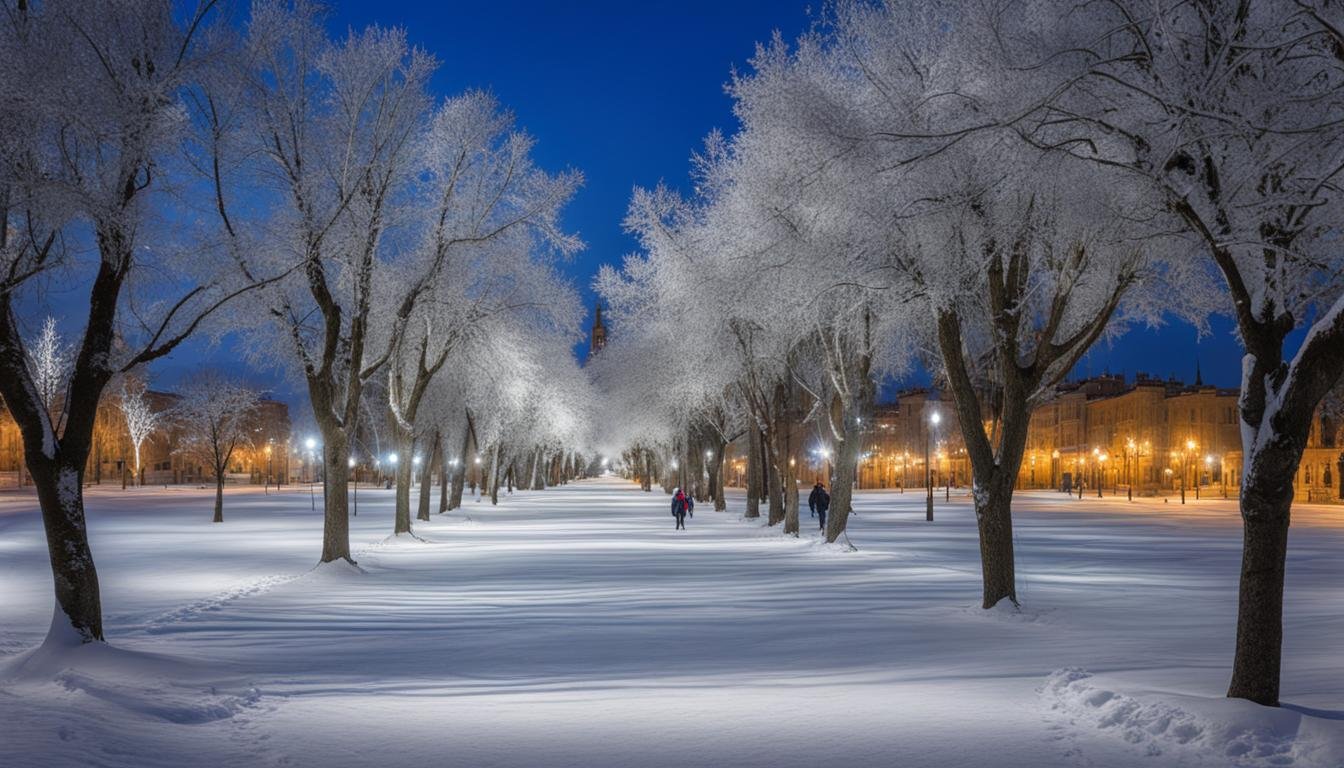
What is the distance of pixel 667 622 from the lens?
47.1ft

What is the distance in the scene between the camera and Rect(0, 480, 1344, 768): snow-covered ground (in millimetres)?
7793

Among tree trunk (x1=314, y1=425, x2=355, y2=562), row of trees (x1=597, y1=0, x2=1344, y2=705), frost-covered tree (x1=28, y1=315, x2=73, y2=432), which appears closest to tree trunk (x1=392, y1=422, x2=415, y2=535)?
row of trees (x1=597, y1=0, x2=1344, y2=705)

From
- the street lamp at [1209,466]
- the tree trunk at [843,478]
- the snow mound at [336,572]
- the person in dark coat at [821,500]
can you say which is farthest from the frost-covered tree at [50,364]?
the street lamp at [1209,466]


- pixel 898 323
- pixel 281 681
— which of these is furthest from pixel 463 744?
pixel 898 323

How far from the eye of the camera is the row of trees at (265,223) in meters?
10.3

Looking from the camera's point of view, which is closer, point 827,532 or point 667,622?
point 667,622

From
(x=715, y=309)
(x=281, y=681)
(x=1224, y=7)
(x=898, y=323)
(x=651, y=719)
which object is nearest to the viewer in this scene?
(x=651, y=719)

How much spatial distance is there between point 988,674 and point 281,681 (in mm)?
6542

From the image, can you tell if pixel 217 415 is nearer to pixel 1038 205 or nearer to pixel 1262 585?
pixel 1038 205

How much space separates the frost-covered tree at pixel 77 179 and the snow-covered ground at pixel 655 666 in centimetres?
159

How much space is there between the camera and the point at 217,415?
4419 centimetres

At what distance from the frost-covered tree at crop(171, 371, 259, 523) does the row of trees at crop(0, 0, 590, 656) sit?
10.1 meters

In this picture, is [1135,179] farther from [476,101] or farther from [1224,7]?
[476,101]

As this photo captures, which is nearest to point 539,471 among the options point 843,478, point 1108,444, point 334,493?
point 1108,444
